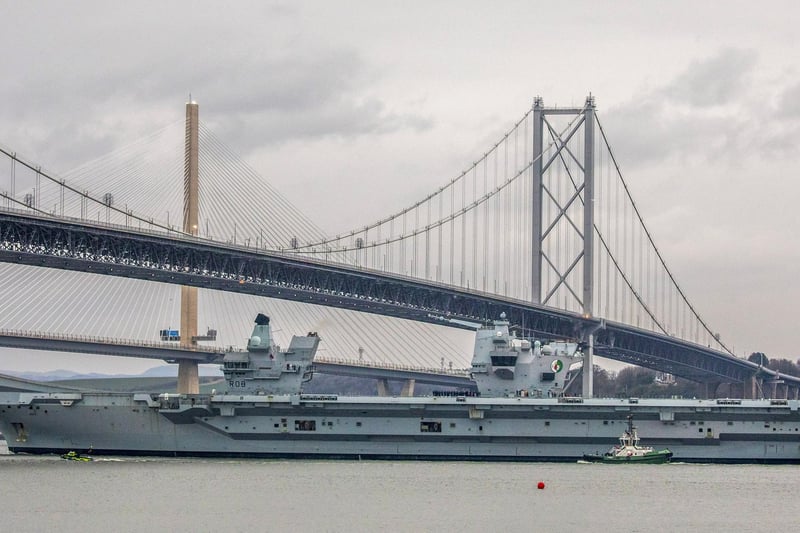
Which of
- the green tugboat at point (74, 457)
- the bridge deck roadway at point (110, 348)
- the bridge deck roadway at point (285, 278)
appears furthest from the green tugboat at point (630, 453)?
the bridge deck roadway at point (110, 348)

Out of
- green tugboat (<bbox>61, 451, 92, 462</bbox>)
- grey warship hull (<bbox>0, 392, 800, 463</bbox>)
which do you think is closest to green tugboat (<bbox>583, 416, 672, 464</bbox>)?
grey warship hull (<bbox>0, 392, 800, 463</bbox>)

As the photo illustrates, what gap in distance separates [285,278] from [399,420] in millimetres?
21714

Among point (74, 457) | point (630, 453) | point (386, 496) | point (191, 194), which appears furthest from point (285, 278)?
point (386, 496)

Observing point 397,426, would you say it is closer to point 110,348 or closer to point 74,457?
point 74,457

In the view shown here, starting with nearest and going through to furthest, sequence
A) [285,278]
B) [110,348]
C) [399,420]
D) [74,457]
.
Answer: [399,420], [74,457], [285,278], [110,348]

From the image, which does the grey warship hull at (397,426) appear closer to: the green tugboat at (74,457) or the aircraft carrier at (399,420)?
the aircraft carrier at (399,420)

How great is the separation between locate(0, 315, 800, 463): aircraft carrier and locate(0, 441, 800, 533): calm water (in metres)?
0.82

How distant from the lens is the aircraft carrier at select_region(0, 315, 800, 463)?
47188mm

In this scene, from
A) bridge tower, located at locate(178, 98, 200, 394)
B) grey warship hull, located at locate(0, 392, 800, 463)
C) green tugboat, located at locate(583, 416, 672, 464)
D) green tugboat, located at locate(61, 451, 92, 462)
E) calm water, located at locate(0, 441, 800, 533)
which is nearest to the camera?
calm water, located at locate(0, 441, 800, 533)

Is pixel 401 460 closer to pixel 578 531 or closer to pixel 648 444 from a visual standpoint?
pixel 648 444

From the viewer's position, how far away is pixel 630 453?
46.3m

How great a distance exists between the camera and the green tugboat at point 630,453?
46250mm

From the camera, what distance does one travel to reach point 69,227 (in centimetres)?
6006

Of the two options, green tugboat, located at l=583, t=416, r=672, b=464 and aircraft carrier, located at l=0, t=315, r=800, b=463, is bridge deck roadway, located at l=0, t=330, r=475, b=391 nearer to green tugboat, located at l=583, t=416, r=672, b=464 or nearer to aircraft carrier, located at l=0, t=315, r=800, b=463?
aircraft carrier, located at l=0, t=315, r=800, b=463
